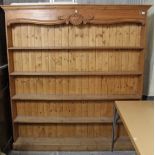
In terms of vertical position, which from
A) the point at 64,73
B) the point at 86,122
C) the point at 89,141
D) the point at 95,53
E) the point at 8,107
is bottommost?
the point at 89,141

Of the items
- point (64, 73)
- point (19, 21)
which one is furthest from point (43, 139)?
point (19, 21)

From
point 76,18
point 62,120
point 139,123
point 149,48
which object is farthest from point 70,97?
point 149,48

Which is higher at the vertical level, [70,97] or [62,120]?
[70,97]

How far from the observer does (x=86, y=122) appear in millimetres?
2967

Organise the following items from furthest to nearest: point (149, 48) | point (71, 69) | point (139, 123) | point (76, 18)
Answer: point (149, 48)
point (71, 69)
point (76, 18)
point (139, 123)

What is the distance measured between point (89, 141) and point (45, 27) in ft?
5.22

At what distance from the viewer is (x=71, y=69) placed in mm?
2902

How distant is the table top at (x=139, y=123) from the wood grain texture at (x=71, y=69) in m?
0.44

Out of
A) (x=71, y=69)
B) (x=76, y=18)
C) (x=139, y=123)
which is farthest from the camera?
(x=71, y=69)

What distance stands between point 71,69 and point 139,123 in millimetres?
1198

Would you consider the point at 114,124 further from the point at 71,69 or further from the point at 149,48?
the point at 149,48

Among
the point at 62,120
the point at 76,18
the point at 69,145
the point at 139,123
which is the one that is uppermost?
the point at 76,18

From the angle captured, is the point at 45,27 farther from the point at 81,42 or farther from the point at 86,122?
the point at 86,122

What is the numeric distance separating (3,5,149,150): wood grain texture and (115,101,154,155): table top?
1.44 feet
